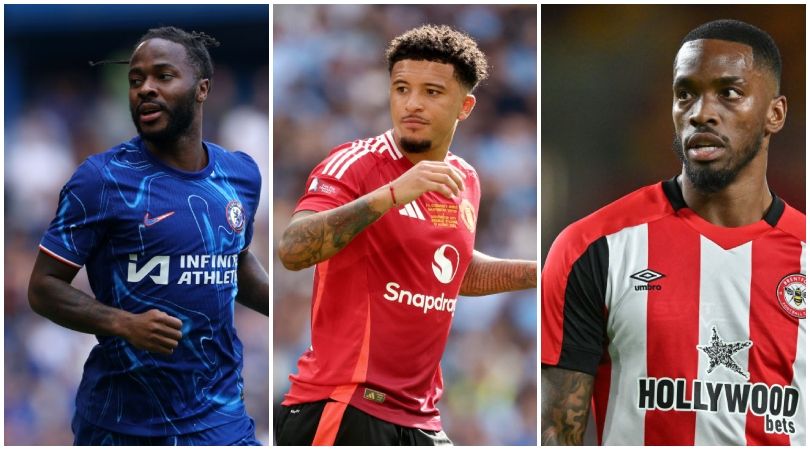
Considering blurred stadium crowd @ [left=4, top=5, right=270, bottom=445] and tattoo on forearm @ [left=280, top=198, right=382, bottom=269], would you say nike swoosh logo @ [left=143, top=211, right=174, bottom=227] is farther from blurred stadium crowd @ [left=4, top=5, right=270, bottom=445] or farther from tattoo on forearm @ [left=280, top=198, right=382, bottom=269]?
blurred stadium crowd @ [left=4, top=5, right=270, bottom=445]

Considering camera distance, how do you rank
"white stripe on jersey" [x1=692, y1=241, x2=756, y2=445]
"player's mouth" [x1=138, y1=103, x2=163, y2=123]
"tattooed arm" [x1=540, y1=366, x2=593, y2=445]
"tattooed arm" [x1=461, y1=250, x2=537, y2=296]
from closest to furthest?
"tattooed arm" [x1=540, y1=366, x2=593, y2=445] → "white stripe on jersey" [x1=692, y1=241, x2=756, y2=445] → "player's mouth" [x1=138, y1=103, x2=163, y2=123] → "tattooed arm" [x1=461, y1=250, x2=537, y2=296]

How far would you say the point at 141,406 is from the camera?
418cm

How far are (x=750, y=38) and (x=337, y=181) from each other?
176cm

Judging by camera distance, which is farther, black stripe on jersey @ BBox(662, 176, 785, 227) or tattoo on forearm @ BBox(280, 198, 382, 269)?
black stripe on jersey @ BBox(662, 176, 785, 227)

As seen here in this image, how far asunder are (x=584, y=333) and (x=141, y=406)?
70.3 inches

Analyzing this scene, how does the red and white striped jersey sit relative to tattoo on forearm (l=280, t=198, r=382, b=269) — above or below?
below

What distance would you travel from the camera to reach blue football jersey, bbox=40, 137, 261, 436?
13.6ft

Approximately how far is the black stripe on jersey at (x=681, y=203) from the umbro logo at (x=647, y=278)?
0.30 metres

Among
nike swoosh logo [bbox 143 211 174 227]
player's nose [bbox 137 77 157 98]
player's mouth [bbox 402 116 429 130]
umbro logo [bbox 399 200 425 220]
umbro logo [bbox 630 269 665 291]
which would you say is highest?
player's nose [bbox 137 77 157 98]

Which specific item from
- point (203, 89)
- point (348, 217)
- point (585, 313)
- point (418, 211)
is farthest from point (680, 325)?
point (203, 89)

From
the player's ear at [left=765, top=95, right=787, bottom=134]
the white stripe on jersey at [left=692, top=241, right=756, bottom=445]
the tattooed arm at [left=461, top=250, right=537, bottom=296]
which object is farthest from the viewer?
the tattooed arm at [left=461, top=250, right=537, bottom=296]

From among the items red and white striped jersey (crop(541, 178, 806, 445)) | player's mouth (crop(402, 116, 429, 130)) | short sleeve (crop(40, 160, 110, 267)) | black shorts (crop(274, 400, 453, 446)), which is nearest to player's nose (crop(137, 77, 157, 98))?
short sleeve (crop(40, 160, 110, 267))

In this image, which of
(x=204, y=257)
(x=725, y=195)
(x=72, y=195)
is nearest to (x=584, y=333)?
(x=725, y=195)

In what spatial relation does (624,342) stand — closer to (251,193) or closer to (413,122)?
(413,122)
